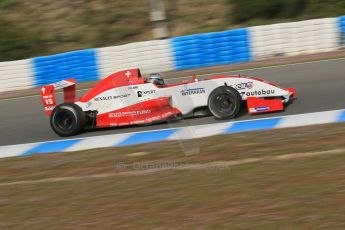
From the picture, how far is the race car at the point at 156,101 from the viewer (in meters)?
8.15

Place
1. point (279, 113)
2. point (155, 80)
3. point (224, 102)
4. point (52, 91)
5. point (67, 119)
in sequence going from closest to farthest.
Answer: point (224, 102) < point (279, 113) < point (155, 80) < point (67, 119) < point (52, 91)

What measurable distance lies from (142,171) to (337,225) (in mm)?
2637

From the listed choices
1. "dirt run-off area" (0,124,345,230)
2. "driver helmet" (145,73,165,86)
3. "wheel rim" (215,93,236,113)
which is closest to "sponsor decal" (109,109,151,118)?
"driver helmet" (145,73,165,86)

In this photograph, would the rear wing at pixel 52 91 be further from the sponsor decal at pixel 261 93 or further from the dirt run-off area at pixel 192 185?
the sponsor decal at pixel 261 93

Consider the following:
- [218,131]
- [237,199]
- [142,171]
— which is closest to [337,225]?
[237,199]

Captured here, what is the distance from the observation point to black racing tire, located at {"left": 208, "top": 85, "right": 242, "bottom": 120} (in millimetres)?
8016

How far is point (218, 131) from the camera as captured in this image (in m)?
7.62

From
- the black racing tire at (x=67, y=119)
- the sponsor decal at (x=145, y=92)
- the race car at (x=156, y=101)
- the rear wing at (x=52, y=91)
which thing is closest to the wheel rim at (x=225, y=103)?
the race car at (x=156, y=101)

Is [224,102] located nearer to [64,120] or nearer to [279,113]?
[279,113]

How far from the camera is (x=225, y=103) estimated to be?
8133mm

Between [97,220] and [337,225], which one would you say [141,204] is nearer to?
[97,220]

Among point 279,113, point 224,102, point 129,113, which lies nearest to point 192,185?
point 224,102

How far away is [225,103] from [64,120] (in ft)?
8.61

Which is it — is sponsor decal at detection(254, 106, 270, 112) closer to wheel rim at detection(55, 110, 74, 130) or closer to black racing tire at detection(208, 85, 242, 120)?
black racing tire at detection(208, 85, 242, 120)
